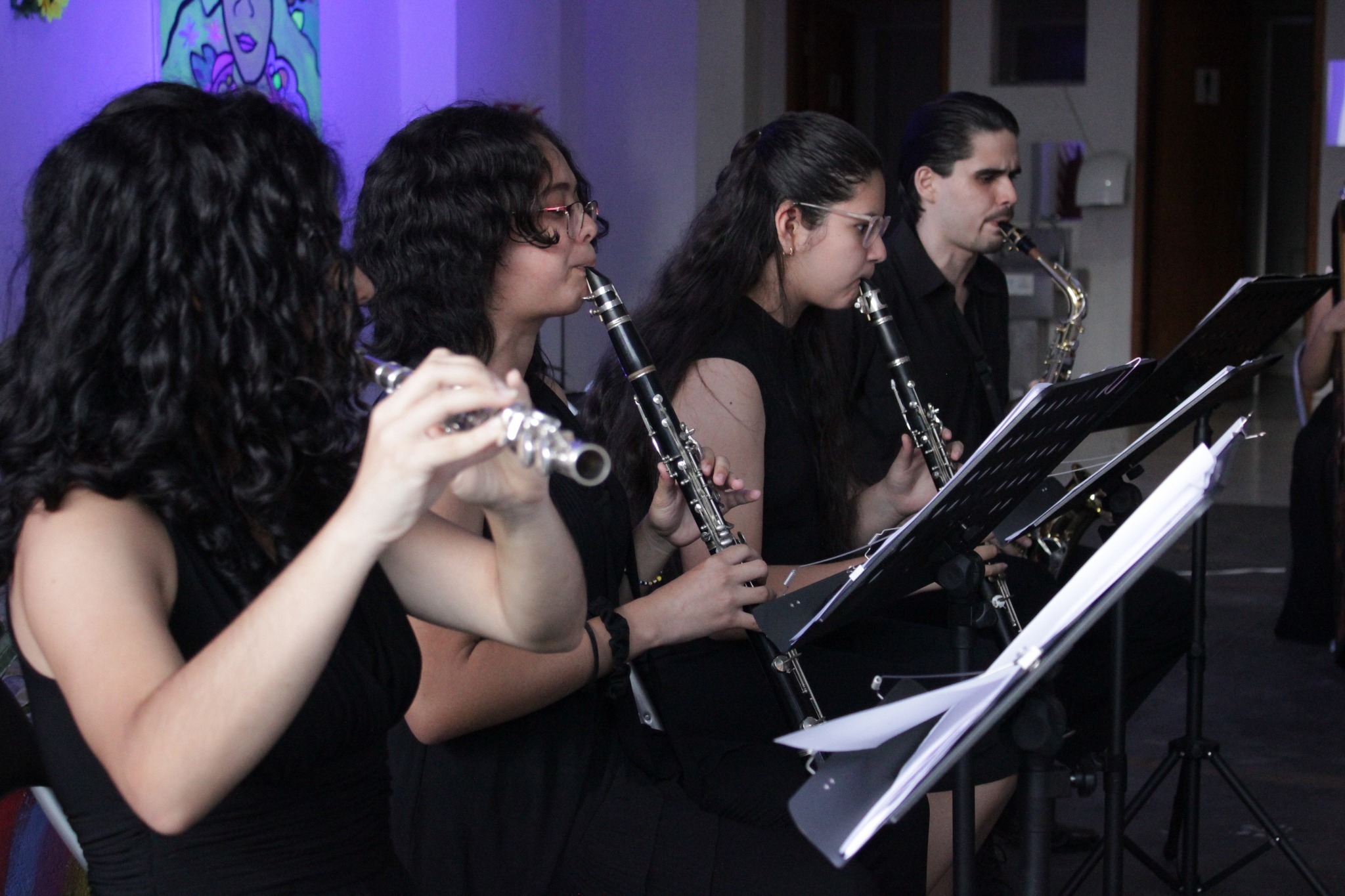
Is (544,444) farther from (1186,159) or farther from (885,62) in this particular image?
(885,62)

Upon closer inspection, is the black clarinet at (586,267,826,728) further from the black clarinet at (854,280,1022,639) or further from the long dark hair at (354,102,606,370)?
the black clarinet at (854,280,1022,639)

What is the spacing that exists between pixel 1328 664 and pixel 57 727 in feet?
11.5

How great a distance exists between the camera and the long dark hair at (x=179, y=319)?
3.56 ft

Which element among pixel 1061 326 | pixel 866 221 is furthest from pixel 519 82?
pixel 866 221

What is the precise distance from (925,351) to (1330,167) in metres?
6.42

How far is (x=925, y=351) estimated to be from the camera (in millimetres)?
2879

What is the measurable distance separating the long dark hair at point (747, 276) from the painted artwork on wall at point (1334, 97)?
18.7 feet

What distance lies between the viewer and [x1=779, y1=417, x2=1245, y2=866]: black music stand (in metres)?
1.00

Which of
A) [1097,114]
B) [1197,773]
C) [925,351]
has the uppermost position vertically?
[1097,114]

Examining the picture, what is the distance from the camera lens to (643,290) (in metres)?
5.33

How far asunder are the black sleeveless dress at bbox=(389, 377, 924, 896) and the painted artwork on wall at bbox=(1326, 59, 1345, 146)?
6504 mm

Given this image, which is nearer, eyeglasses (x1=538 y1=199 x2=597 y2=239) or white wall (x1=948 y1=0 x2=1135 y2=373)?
eyeglasses (x1=538 y1=199 x2=597 y2=239)

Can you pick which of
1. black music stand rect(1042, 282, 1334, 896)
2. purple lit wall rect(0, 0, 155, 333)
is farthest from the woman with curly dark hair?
purple lit wall rect(0, 0, 155, 333)

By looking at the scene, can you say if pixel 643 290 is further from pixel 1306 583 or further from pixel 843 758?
pixel 843 758
